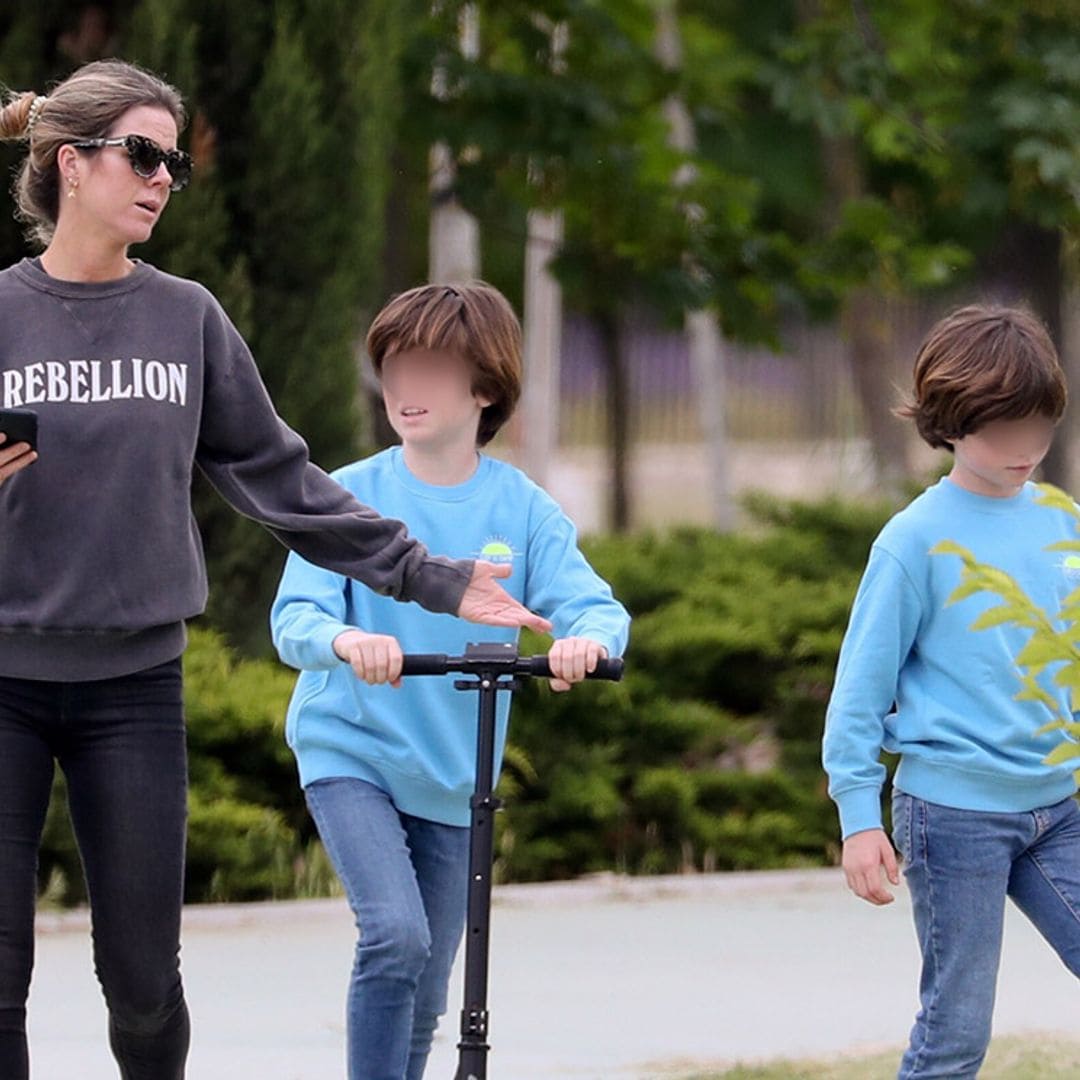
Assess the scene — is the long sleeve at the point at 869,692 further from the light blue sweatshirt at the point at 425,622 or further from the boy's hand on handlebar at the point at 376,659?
the boy's hand on handlebar at the point at 376,659

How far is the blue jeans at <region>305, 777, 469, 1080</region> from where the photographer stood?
160 inches

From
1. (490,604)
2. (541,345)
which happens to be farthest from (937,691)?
(541,345)

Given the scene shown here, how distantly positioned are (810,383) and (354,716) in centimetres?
1789

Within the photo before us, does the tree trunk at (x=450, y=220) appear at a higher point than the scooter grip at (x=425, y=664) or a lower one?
higher

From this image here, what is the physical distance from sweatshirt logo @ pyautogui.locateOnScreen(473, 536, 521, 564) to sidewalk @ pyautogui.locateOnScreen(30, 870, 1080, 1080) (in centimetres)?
156

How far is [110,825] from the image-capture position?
3.85m

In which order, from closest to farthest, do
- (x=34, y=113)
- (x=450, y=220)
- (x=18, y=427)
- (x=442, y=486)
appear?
(x=18, y=427) < (x=34, y=113) < (x=442, y=486) < (x=450, y=220)

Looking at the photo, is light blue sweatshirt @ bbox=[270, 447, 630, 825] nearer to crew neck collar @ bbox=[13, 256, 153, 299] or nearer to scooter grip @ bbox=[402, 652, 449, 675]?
scooter grip @ bbox=[402, 652, 449, 675]

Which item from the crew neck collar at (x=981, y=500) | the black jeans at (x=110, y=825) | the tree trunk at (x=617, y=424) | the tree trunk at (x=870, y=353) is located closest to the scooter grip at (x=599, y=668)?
the black jeans at (x=110, y=825)

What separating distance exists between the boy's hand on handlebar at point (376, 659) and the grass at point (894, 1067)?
1884 mm

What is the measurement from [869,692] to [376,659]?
899mm

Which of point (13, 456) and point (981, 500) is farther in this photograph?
point (981, 500)

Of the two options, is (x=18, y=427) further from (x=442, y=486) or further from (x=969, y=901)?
(x=969, y=901)

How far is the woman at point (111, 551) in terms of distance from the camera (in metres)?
3.76
